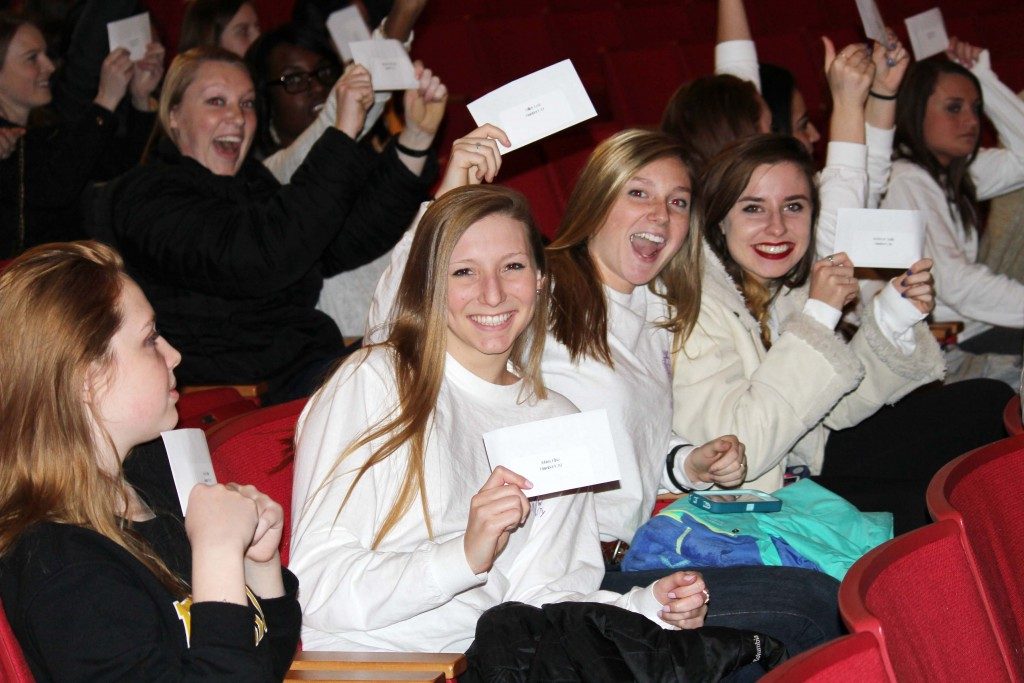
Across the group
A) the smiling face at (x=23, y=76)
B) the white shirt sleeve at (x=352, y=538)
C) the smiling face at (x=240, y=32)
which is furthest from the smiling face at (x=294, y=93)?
the white shirt sleeve at (x=352, y=538)

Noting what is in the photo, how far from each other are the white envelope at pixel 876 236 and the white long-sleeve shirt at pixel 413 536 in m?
1.03

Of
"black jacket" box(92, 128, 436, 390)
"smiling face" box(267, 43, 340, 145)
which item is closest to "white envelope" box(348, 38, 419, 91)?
"black jacket" box(92, 128, 436, 390)

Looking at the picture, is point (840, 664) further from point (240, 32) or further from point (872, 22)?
point (240, 32)

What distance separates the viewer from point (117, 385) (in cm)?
166

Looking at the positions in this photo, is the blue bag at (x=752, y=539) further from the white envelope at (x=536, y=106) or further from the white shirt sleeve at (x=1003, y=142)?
the white shirt sleeve at (x=1003, y=142)

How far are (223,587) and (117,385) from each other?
13.4 inches

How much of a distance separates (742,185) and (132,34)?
2.28 meters

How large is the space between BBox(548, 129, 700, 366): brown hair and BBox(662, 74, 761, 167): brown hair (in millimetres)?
656

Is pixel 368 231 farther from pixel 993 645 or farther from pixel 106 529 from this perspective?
pixel 993 645

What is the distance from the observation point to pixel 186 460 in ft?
5.52

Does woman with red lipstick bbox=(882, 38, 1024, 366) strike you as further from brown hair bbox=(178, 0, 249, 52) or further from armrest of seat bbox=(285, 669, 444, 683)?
Answer: armrest of seat bbox=(285, 669, 444, 683)

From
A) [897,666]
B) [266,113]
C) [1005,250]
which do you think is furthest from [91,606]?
[1005,250]

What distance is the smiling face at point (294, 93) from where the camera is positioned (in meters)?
4.04

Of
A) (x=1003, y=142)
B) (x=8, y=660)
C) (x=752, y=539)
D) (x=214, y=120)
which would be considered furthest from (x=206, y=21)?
(x=8, y=660)
